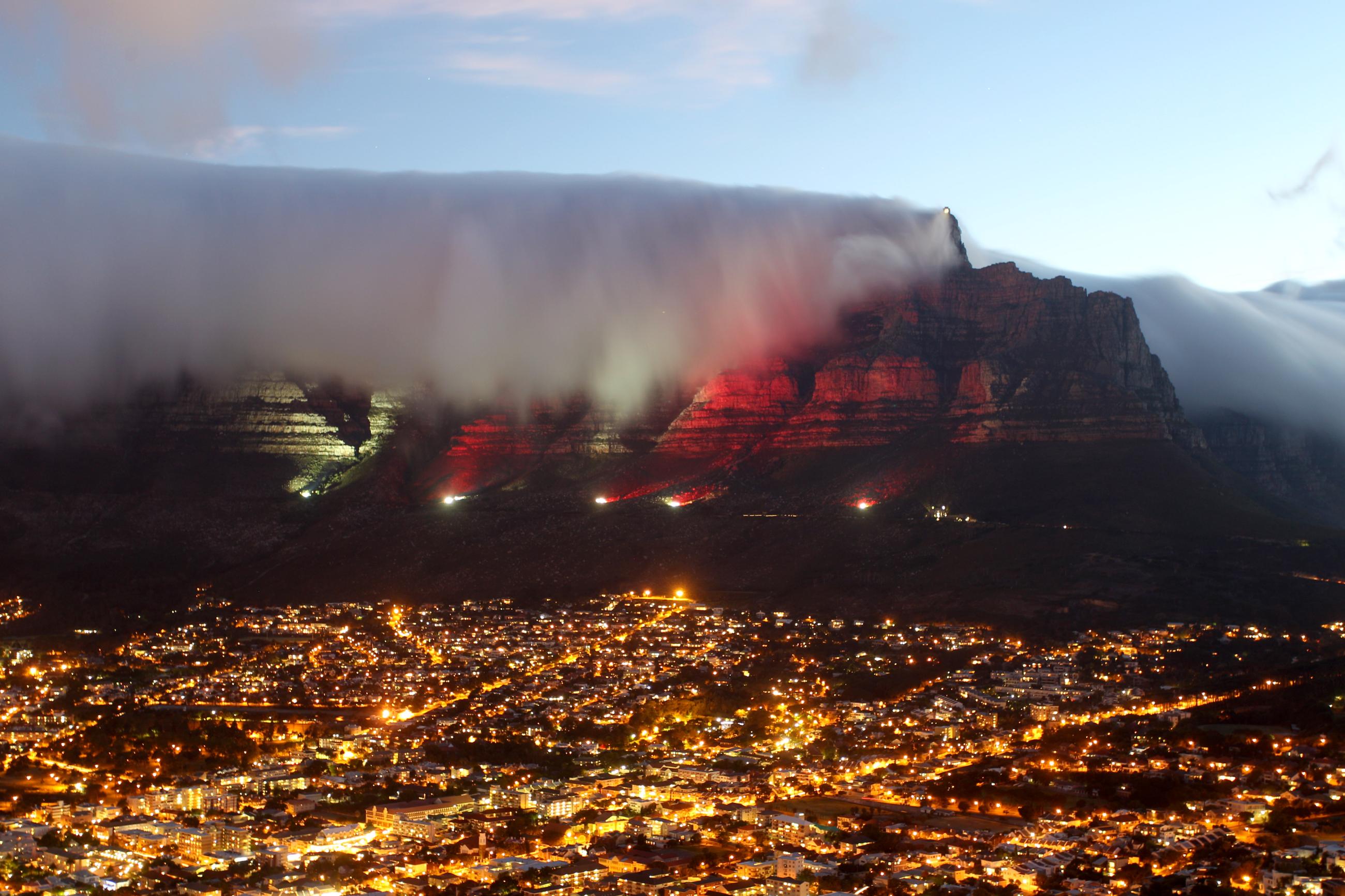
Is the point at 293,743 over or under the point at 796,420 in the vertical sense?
under

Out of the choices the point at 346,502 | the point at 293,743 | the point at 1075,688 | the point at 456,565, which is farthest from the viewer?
the point at 346,502

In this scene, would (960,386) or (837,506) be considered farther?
(960,386)

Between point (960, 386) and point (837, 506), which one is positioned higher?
point (960, 386)

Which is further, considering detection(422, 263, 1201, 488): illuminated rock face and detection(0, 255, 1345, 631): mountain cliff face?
detection(422, 263, 1201, 488): illuminated rock face

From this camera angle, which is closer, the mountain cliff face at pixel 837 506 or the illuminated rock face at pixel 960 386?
the mountain cliff face at pixel 837 506

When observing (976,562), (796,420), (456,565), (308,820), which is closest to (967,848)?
(308,820)

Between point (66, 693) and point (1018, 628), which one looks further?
point (1018, 628)

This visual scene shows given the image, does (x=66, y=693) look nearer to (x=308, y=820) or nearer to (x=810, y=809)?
(x=308, y=820)

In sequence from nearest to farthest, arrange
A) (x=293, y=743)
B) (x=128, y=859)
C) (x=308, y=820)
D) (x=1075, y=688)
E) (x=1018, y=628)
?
(x=128, y=859) < (x=308, y=820) < (x=293, y=743) < (x=1075, y=688) < (x=1018, y=628)
